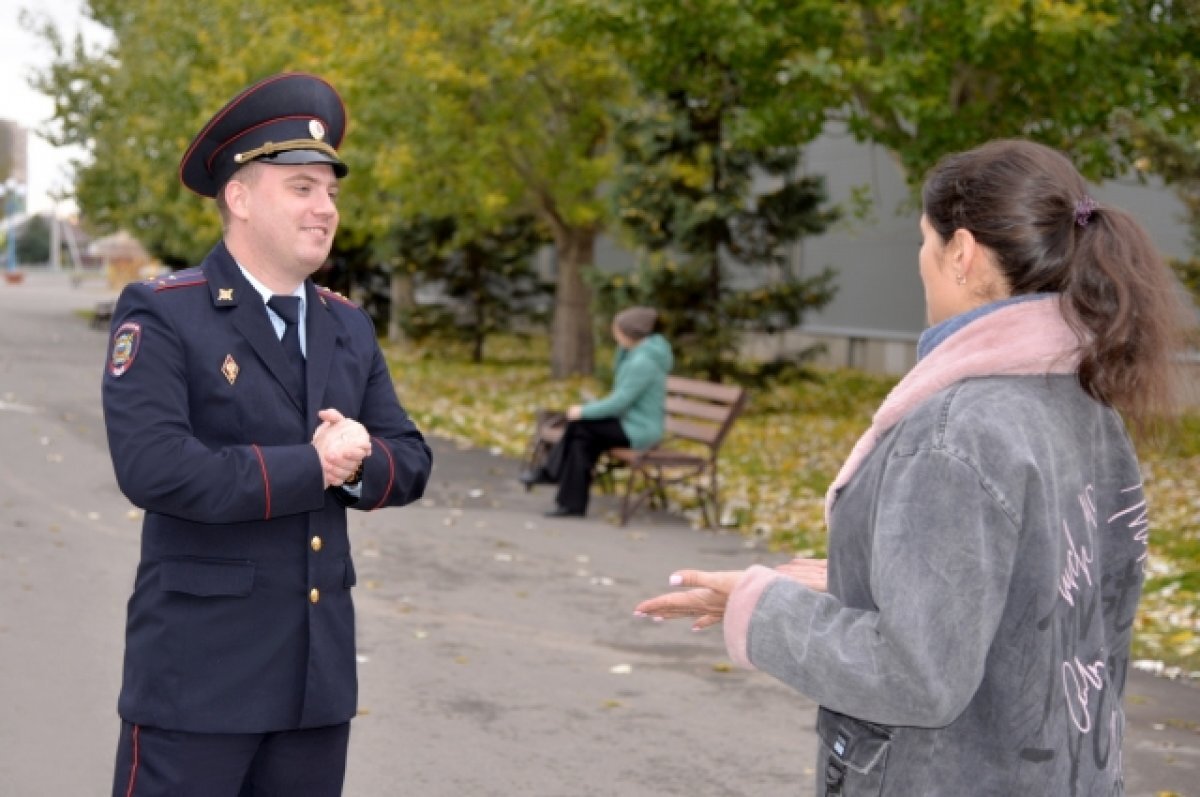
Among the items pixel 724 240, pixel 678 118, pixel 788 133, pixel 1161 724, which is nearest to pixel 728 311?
pixel 724 240

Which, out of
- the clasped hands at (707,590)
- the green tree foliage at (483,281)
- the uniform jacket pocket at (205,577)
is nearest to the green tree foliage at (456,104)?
the green tree foliage at (483,281)

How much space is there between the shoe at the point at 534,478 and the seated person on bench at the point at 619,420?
0.20 ft

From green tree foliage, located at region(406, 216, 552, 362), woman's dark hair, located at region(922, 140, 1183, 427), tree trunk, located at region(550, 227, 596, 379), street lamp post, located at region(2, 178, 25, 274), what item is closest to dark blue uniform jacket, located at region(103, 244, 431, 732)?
woman's dark hair, located at region(922, 140, 1183, 427)

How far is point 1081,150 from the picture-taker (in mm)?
15617

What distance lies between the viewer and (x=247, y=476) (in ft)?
9.98

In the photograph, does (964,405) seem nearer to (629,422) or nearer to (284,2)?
(629,422)

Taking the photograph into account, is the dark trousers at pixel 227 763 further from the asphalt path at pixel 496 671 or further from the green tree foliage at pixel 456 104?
the green tree foliage at pixel 456 104

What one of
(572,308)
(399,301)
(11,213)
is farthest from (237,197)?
(11,213)

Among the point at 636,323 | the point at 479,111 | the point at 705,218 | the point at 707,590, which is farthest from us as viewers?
the point at 479,111

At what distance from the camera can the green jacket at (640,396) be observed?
1221 centimetres

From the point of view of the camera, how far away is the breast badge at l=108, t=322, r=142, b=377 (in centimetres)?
306

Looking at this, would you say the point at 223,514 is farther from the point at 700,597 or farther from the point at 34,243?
the point at 34,243

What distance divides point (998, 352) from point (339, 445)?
1401 mm

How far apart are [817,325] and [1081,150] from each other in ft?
55.8
